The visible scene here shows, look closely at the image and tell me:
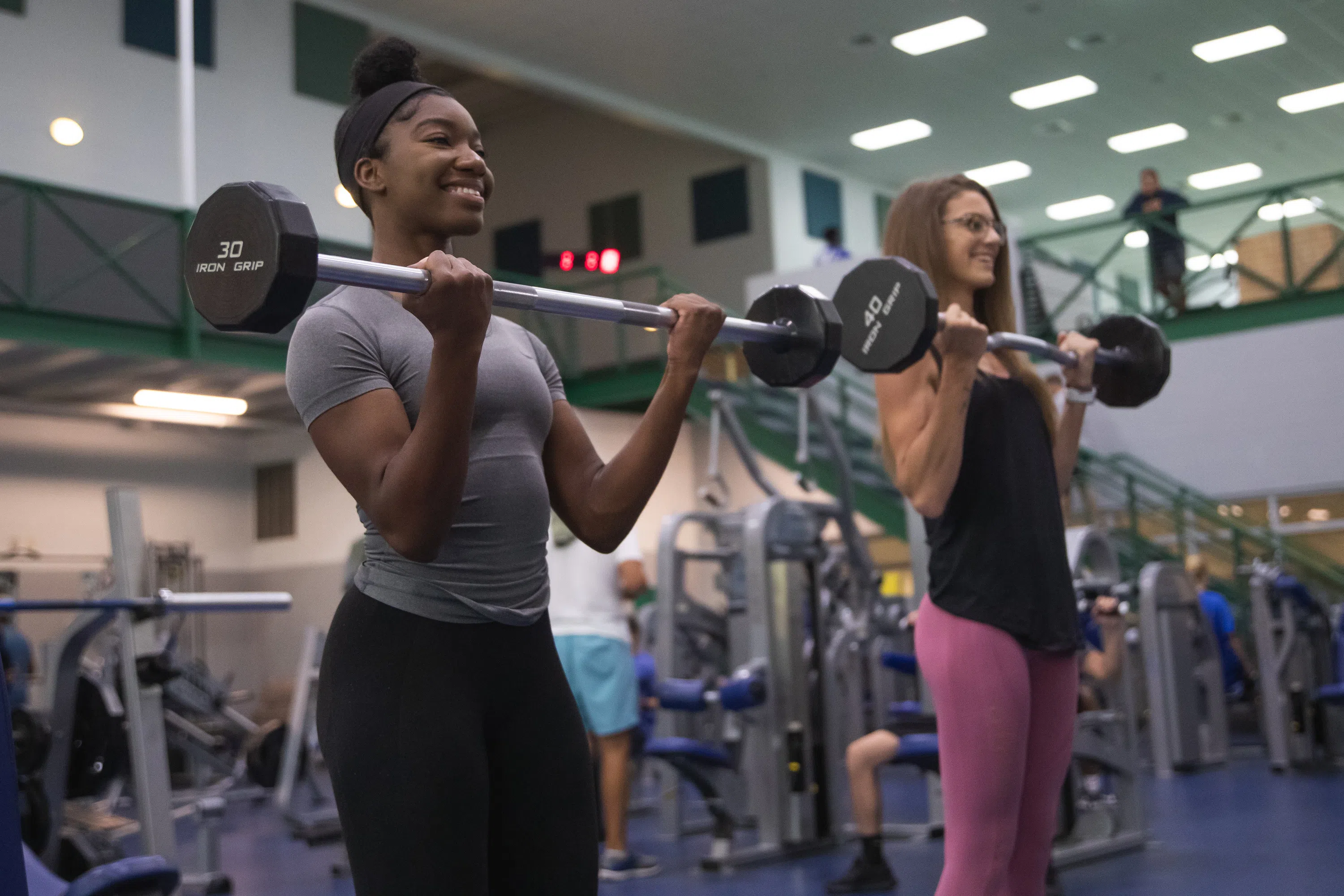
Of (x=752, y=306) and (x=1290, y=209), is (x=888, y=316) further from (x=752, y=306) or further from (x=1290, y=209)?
(x=1290, y=209)

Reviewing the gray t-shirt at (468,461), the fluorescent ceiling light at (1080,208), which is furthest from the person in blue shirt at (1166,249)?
the gray t-shirt at (468,461)

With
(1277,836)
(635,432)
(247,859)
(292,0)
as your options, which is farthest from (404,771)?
(292,0)

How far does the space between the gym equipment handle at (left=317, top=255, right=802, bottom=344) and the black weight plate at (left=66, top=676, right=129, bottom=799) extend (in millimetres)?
3101

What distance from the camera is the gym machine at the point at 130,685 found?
3.61 meters

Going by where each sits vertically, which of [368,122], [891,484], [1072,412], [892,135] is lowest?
[1072,412]

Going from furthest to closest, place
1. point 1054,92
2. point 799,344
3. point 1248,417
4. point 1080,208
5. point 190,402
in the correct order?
point 1080,208, point 1054,92, point 190,402, point 1248,417, point 799,344

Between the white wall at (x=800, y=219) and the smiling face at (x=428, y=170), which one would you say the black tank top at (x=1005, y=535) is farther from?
the white wall at (x=800, y=219)

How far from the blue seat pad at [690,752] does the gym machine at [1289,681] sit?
3300 millimetres

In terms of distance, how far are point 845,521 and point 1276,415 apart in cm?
639

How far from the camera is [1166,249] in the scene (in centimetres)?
1018

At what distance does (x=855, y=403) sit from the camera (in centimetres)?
1072

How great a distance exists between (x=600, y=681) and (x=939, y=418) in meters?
3.03

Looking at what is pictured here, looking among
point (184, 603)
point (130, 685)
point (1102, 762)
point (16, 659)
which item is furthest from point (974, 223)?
point (16, 659)

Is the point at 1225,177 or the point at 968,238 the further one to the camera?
the point at 1225,177
